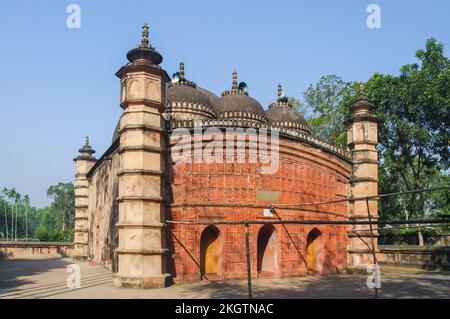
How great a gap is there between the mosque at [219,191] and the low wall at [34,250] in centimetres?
1374

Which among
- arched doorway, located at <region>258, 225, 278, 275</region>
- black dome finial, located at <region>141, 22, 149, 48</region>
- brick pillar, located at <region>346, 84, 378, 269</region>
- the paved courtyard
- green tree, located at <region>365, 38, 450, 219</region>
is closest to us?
the paved courtyard

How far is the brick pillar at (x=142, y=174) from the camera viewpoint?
38.6ft

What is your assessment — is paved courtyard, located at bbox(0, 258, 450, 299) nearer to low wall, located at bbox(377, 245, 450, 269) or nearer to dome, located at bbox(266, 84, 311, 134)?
low wall, located at bbox(377, 245, 450, 269)

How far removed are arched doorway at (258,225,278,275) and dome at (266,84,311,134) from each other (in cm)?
773

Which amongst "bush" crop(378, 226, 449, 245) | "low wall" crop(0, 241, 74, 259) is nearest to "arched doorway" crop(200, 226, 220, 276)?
"bush" crop(378, 226, 449, 245)

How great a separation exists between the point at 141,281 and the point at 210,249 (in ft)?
9.59

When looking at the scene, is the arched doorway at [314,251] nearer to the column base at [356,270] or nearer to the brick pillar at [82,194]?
the column base at [356,270]

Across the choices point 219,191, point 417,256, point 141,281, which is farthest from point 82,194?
point 417,256

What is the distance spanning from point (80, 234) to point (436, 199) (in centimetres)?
2964

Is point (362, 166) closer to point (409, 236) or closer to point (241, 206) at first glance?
point (241, 206)

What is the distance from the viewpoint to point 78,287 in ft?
39.9

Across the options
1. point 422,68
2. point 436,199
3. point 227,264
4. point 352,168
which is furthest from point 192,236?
point 436,199

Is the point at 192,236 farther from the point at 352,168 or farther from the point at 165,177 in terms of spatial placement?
the point at 352,168

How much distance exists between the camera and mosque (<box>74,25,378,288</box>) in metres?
12.2
